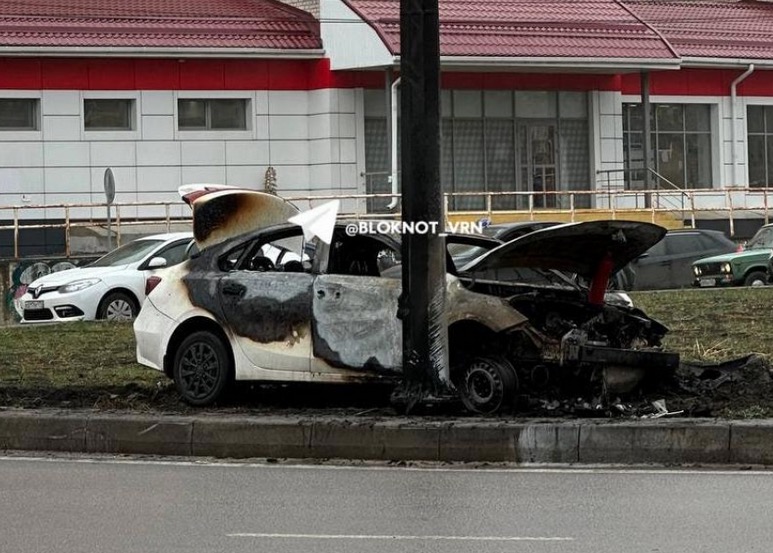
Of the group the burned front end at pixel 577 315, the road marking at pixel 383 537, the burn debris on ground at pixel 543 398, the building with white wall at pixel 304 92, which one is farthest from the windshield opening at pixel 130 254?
the road marking at pixel 383 537

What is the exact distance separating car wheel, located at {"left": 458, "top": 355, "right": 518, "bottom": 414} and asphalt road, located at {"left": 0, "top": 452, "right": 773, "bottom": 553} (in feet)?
3.91

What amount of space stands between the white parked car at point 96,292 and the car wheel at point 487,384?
39.7 feet

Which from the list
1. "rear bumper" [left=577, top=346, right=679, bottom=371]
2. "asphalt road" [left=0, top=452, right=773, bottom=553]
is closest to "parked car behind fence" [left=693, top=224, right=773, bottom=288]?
"rear bumper" [left=577, top=346, right=679, bottom=371]

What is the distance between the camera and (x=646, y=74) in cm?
4047

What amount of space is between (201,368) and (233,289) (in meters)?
0.75

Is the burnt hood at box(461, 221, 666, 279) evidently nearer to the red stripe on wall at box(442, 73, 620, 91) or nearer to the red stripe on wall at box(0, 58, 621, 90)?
the red stripe on wall at box(0, 58, 621, 90)

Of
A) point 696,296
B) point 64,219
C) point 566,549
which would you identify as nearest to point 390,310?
point 566,549

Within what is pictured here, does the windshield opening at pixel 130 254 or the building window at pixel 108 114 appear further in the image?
the building window at pixel 108 114

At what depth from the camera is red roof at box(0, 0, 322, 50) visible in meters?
36.3

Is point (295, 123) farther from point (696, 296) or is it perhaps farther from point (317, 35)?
point (696, 296)

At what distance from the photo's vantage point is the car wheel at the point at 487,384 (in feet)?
41.8

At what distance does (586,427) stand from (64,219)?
2513 centimetres

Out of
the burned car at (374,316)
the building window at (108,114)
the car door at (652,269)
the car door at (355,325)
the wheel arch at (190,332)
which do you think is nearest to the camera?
the burned car at (374,316)

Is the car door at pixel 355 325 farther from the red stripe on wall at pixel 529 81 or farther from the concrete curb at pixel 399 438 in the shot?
the red stripe on wall at pixel 529 81
